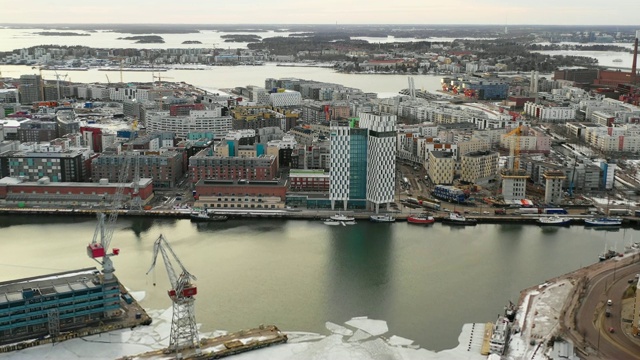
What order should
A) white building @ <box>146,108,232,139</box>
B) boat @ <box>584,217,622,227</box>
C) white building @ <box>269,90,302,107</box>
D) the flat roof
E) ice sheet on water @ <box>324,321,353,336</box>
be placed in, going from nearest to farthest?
the flat roof
ice sheet on water @ <box>324,321,353,336</box>
boat @ <box>584,217,622,227</box>
white building @ <box>146,108,232,139</box>
white building @ <box>269,90,302,107</box>

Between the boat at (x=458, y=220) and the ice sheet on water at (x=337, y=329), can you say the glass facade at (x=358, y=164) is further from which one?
the ice sheet on water at (x=337, y=329)

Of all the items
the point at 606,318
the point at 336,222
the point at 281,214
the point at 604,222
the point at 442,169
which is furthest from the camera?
the point at 442,169

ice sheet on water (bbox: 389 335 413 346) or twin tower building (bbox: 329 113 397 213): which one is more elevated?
twin tower building (bbox: 329 113 397 213)

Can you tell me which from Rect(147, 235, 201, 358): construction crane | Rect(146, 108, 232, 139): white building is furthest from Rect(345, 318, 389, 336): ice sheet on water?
Rect(146, 108, 232, 139): white building

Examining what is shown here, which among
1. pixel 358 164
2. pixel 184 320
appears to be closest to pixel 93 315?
pixel 184 320

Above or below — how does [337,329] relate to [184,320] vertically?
below

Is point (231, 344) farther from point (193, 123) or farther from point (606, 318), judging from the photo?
point (193, 123)

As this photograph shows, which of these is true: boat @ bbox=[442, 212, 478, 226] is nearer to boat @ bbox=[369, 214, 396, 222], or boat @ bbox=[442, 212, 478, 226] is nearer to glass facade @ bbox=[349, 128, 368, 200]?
boat @ bbox=[369, 214, 396, 222]
